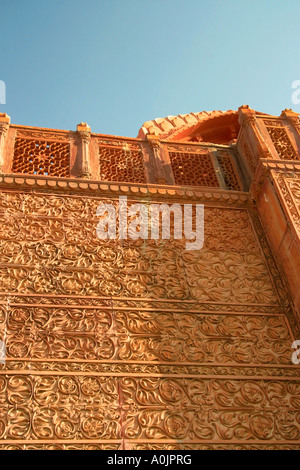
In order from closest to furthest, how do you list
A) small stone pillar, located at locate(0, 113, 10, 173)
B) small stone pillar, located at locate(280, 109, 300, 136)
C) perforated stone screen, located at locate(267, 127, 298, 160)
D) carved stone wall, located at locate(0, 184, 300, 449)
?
1. carved stone wall, located at locate(0, 184, 300, 449)
2. small stone pillar, located at locate(0, 113, 10, 173)
3. perforated stone screen, located at locate(267, 127, 298, 160)
4. small stone pillar, located at locate(280, 109, 300, 136)

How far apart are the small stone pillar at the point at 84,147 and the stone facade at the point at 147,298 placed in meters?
0.02

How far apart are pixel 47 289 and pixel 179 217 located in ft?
5.13

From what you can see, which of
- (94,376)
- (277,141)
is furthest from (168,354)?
(277,141)

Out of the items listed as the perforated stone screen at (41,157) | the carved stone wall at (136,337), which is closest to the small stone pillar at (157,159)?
the carved stone wall at (136,337)

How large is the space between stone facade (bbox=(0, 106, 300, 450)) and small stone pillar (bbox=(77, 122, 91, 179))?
2 cm

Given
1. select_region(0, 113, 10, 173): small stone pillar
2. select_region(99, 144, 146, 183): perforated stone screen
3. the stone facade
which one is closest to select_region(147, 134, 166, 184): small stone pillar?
the stone facade

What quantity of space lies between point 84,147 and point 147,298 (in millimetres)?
2066

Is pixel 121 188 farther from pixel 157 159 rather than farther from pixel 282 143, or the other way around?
pixel 282 143

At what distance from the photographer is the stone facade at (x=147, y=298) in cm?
344

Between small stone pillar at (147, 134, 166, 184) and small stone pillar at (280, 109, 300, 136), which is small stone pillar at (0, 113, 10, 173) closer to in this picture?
small stone pillar at (147, 134, 166, 184)

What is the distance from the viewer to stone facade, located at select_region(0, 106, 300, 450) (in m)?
3.44

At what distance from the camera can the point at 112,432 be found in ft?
10.9

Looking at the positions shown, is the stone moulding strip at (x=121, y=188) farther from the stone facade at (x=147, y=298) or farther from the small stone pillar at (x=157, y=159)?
the small stone pillar at (x=157, y=159)
